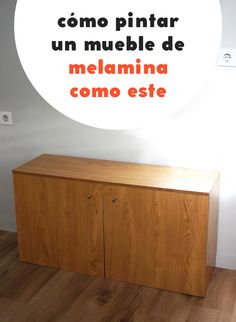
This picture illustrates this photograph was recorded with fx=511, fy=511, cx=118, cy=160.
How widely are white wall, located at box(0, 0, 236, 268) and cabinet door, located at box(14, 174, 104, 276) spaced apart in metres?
0.41

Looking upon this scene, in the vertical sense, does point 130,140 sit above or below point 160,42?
below

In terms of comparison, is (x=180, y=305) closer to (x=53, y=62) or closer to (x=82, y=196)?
(x=82, y=196)

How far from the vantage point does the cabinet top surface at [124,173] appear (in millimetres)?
2754

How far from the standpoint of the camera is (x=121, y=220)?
2852mm

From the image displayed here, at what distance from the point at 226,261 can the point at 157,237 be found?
1.82ft

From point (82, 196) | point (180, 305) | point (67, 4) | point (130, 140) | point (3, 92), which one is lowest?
point (180, 305)

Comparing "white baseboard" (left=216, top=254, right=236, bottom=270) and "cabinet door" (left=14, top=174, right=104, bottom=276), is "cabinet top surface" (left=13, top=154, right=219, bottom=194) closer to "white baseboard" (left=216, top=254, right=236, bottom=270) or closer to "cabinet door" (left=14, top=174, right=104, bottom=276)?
"cabinet door" (left=14, top=174, right=104, bottom=276)

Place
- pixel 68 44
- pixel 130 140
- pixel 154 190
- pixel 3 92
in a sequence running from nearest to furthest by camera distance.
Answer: pixel 154 190 → pixel 68 44 → pixel 130 140 → pixel 3 92

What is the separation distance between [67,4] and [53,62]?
1.11ft

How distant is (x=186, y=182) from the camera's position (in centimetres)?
278

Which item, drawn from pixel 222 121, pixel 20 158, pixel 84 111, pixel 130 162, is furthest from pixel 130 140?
pixel 20 158

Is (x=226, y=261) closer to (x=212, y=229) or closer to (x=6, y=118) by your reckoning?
(x=212, y=229)

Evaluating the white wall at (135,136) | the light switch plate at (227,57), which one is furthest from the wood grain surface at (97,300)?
the light switch plate at (227,57)

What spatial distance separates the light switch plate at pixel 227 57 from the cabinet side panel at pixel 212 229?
0.65 meters
